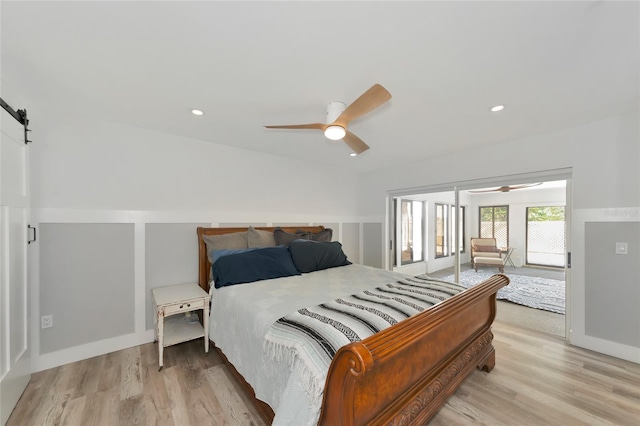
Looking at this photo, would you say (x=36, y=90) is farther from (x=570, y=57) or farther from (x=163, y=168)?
(x=570, y=57)

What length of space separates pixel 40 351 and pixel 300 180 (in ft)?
11.2

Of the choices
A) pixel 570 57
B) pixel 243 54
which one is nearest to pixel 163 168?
pixel 243 54

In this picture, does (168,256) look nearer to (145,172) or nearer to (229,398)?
(145,172)

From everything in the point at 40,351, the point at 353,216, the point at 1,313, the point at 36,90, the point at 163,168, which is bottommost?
the point at 40,351

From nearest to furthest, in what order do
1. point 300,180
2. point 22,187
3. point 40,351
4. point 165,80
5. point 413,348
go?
1. point 413,348
2. point 165,80
3. point 22,187
4. point 40,351
5. point 300,180

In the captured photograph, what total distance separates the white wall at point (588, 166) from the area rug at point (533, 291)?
1.05 meters

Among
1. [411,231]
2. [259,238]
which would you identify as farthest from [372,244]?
[259,238]

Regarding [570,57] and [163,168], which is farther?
[163,168]

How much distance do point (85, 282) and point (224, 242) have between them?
4.34 feet

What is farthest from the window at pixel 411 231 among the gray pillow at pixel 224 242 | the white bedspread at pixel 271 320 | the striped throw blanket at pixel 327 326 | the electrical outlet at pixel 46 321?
the electrical outlet at pixel 46 321

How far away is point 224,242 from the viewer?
2.96 m

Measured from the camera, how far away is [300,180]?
4137 millimetres

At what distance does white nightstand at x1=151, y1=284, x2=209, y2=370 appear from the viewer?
223 centimetres

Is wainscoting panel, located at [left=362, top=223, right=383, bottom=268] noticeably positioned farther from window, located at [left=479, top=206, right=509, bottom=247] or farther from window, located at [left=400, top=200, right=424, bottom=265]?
window, located at [left=479, top=206, right=509, bottom=247]
